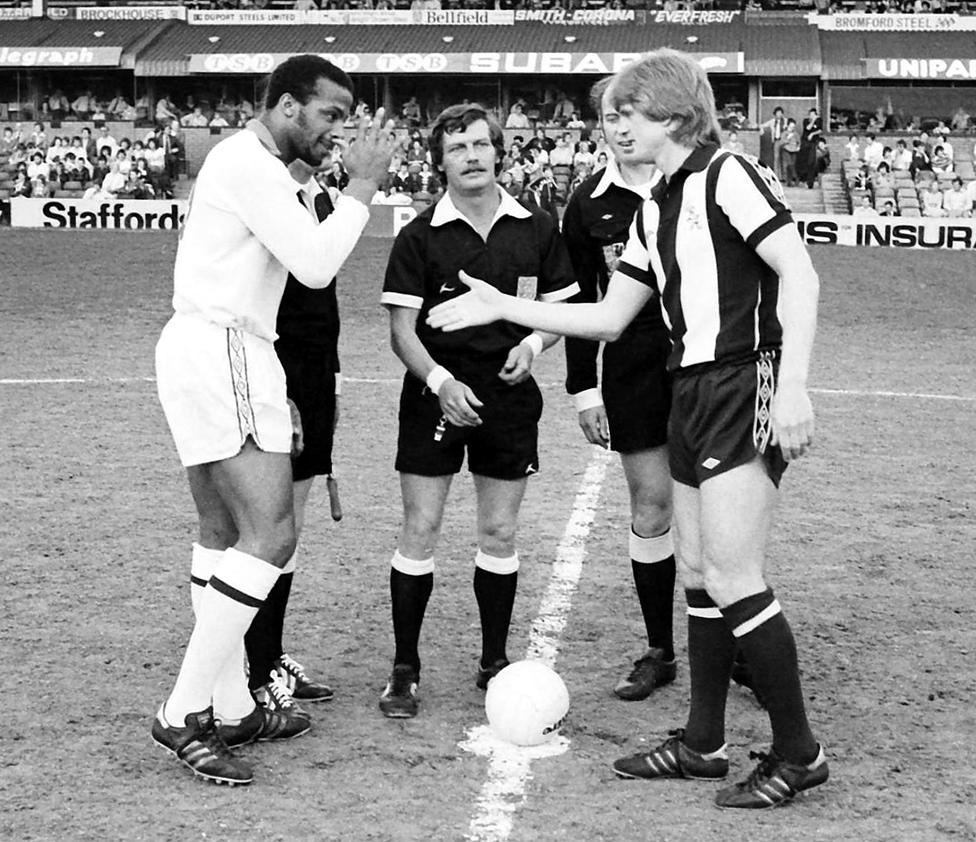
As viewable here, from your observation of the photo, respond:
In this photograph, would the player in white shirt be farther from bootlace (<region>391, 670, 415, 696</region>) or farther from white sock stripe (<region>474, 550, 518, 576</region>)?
white sock stripe (<region>474, 550, 518, 576</region>)

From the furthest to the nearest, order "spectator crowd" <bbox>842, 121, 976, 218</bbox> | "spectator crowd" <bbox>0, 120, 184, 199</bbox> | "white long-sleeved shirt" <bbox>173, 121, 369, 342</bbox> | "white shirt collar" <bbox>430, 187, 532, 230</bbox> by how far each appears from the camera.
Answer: "spectator crowd" <bbox>0, 120, 184, 199</bbox>
"spectator crowd" <bbox>842, 121, 976, 218</bbox>
"white shirt collar" <bbox>430, 187, 532, 230</bbox>
"white long-sleeved shirt" <bbox>173, 121, 369, 342</bbox>

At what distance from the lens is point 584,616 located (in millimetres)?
6539

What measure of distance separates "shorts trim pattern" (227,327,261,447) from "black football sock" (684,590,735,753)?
5.07ft

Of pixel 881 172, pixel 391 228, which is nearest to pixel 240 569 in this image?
pixel 391 228

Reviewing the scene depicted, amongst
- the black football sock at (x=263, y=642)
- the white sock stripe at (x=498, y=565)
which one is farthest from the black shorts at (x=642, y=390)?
the black football sock at (x=263, y=642)

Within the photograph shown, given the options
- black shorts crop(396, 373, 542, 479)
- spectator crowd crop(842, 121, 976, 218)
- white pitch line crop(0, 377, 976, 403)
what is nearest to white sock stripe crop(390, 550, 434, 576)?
black shorts crop(396, 373, 542, 479)

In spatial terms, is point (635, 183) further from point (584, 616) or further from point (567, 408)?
point (567, 408)

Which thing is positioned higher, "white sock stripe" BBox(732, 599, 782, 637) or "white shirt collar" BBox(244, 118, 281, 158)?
"white shirt collar" BBox(244, 118, 281, 158)

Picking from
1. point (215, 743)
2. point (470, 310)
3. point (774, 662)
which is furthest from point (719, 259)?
point (215, 743)

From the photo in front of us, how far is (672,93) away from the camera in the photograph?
4.49 meters

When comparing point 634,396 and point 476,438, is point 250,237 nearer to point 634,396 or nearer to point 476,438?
point 476,438

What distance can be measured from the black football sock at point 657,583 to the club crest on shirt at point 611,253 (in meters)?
1.07

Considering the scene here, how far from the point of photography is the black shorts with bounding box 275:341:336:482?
539 centimetres

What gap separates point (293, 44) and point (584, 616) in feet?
135
